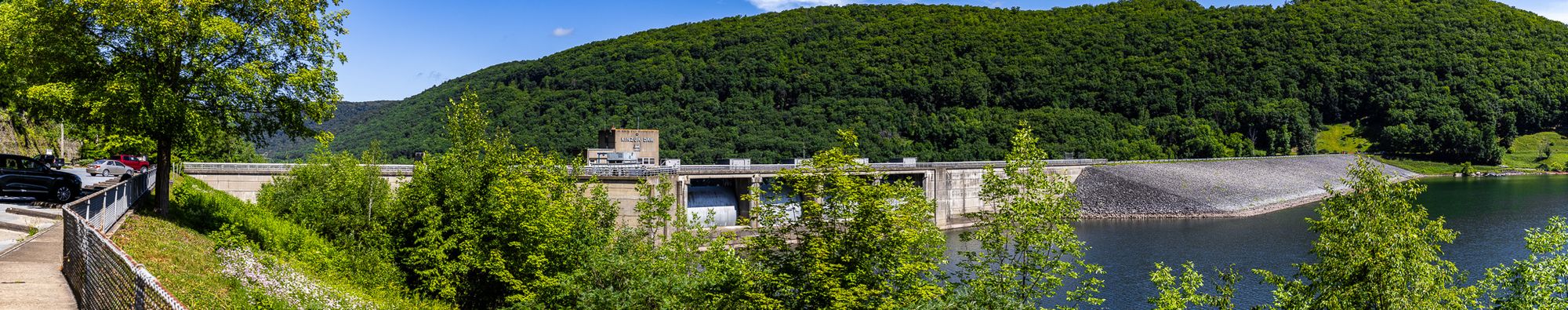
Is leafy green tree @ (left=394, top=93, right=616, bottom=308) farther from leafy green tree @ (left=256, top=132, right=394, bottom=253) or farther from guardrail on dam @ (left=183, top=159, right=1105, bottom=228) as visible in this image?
guardrail on dam @ (left=183, top=159, right=1105, bottom=228)

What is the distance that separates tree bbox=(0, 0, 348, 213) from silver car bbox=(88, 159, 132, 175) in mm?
25192

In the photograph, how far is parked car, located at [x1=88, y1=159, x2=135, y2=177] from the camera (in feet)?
149

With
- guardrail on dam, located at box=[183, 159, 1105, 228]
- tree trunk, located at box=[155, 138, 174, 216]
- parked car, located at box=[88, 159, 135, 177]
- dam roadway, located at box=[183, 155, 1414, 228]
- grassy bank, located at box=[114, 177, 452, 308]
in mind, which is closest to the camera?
grassy bank, located at box=[114, 177, 452, 308]

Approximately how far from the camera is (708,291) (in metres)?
24.7

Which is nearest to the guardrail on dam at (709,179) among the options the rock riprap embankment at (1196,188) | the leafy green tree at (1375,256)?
→ the rock riprap embankment at (1196,188)

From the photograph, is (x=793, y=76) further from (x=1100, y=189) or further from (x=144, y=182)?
(x=144, y=182)

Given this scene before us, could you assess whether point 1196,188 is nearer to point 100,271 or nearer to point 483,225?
point 483,225

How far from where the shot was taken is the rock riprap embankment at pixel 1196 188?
85625 mm

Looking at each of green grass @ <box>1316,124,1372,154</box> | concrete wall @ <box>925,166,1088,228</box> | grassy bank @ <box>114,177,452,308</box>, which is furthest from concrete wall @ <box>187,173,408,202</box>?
green grass @ <box>1316,124,1372,154</box>

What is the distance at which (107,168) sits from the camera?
46.5 meters

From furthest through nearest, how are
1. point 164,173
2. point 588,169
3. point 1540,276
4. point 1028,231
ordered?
point 588,169, point 164,173, point 1028,231, point 1540,276

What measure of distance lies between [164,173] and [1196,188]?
93.9 m

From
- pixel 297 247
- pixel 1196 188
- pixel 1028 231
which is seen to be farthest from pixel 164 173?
pixel 1196 188

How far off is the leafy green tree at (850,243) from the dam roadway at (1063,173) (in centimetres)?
2177
